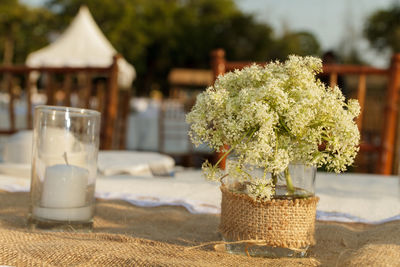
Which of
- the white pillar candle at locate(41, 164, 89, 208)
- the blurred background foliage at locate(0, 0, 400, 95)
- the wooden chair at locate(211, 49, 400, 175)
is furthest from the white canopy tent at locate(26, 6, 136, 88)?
the blurred background foliage at locate(0, 0, 400, 95)

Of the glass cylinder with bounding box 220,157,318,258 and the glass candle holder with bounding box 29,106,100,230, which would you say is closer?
the glass cylinder with bounding box 220,157,318,258

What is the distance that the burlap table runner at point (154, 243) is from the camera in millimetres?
683

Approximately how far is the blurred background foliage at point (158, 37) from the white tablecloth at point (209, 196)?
61.7 ft

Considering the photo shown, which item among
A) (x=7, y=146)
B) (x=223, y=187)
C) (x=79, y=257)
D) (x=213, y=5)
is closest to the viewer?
(x=79, y=257)

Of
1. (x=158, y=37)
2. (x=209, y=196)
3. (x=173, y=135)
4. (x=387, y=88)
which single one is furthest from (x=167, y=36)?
(x=209, y=196)

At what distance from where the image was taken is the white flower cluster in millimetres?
709

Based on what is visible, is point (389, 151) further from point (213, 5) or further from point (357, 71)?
point (213, 5)

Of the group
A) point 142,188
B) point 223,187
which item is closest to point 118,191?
point 142,188

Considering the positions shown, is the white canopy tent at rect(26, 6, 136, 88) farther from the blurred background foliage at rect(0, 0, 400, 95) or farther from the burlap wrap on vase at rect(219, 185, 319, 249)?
the blurred background foliage at rect(0, 0, 400, 95)

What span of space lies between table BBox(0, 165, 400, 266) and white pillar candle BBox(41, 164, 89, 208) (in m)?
0.07

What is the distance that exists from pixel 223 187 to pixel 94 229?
13.5 inches

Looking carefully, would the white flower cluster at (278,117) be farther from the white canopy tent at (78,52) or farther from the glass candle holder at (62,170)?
the white canopy tent at (78,52)

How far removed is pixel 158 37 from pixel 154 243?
68.5 ft

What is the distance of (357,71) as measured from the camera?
8.06 feet
